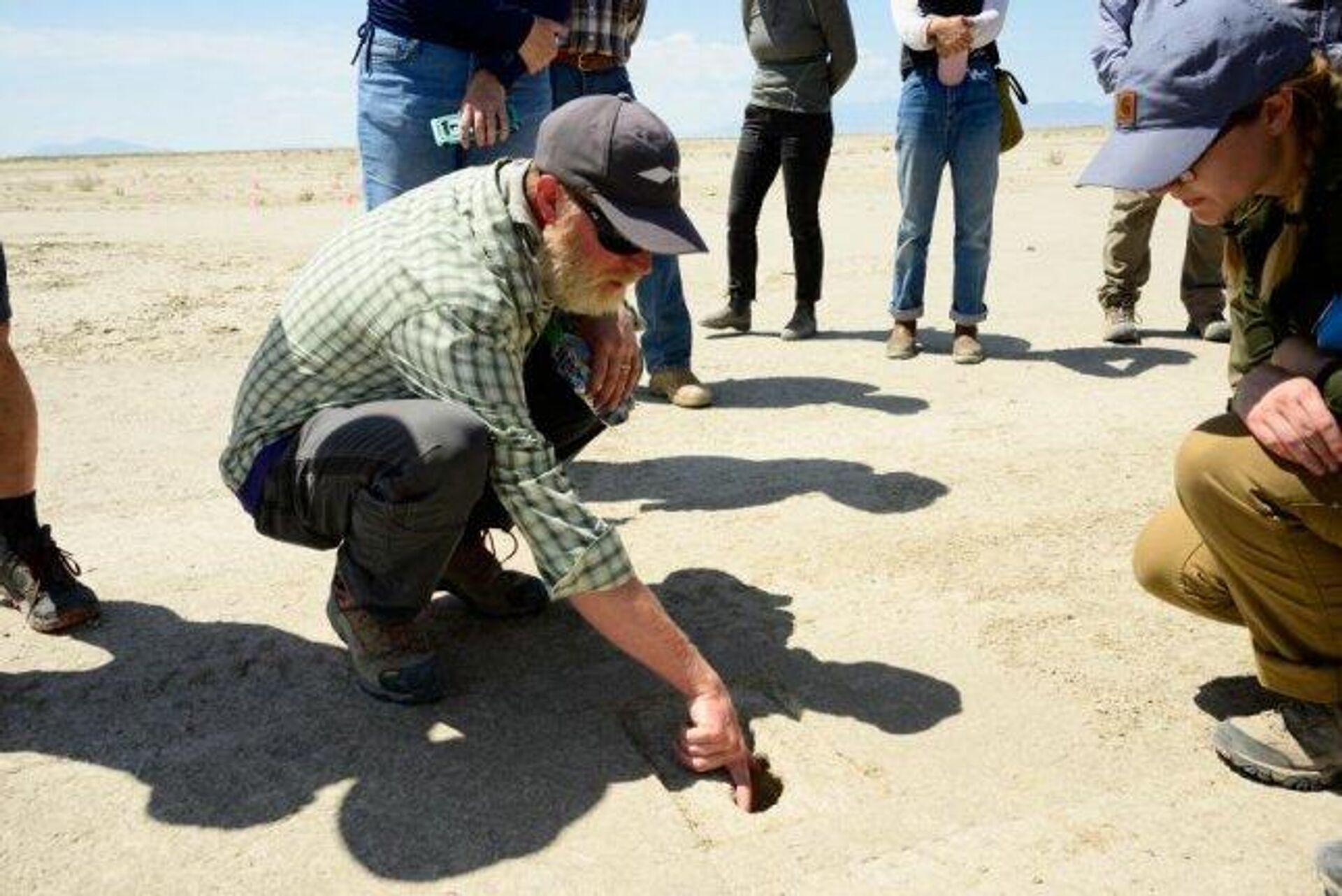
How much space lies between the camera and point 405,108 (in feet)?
10.7

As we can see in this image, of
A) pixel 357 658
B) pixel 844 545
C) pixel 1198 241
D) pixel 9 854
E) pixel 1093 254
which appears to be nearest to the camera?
pixel 9 854

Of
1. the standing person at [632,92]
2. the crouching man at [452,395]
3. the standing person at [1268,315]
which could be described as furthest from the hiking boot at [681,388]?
the standing person at [1268,315]

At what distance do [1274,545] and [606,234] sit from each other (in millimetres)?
1324

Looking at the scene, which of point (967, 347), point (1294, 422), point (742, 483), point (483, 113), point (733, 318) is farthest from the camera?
point (733, 318)

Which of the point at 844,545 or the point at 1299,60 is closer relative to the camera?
the point at 1299,60

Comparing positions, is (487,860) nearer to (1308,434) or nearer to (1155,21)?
(1308,434)

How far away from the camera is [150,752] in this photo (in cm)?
230

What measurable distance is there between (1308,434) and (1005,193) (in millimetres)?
13177

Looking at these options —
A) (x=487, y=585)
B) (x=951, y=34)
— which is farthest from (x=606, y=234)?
(x=951, y=34)

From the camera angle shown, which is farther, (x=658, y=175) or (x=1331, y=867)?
(x=658, y=175)

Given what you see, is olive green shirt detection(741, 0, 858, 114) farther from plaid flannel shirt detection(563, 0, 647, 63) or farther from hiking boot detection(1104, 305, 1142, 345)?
hiking boot detection(1104, 305, 1142, 345)

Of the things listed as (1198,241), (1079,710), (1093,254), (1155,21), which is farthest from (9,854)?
(1093,254)

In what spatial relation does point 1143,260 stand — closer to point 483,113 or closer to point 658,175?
point 483,113

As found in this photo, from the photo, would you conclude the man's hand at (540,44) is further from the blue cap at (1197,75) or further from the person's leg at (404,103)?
the blue cap at (1197,75)
